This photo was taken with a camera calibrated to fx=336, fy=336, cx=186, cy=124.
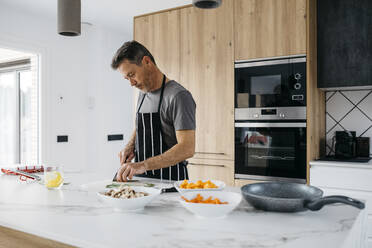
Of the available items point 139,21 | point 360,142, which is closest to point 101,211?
point 360,142

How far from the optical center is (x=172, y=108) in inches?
76.7

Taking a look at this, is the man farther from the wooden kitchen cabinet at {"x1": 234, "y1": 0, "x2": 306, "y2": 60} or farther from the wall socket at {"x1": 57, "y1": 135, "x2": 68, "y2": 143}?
the wall socket at {"x1": 57, "y1": 135, "x2": 68, "y2": 143}

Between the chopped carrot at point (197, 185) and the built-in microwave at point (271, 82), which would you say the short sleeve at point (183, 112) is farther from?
the built-in microwave at point (271, 82)

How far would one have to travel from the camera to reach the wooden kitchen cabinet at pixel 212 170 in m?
2.98

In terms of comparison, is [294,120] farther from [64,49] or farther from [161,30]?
[64,49]

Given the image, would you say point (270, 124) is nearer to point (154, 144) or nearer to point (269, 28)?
point (269, 28)

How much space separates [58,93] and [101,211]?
3085 millimetres

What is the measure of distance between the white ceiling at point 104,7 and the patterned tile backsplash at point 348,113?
168 cm

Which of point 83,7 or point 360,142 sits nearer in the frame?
point 360,142

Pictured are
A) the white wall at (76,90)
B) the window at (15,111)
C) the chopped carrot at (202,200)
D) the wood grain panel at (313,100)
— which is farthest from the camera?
the window at (15,111)

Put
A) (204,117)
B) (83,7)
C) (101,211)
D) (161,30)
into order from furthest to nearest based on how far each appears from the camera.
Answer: (83,7) → (161,30) → (204,117) → (101,211)

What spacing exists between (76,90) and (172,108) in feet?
8.53

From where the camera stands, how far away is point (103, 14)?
387cm

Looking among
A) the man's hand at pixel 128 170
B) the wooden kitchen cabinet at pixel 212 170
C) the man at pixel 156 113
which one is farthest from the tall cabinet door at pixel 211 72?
the man's hand at pixel 128 170
